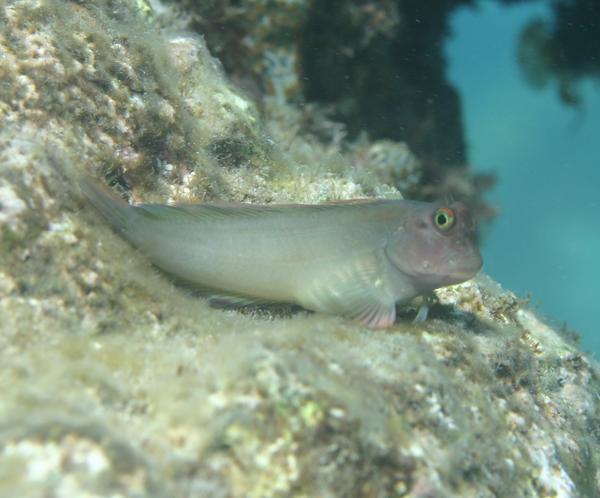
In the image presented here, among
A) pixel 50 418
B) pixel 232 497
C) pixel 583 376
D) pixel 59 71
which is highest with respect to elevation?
pixel 59 71

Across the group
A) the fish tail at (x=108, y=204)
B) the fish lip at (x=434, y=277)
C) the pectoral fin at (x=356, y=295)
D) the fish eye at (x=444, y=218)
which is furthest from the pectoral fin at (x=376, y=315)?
the fish tail at (x=108, y=204)

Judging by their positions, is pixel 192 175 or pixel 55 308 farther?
pixel 192 175

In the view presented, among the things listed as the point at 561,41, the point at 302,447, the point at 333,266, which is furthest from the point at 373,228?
the point at 561,41

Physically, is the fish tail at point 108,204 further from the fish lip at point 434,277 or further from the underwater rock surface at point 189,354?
the fish lip at point 434,277

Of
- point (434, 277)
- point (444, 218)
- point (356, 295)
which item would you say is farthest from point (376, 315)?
point (444, 218)

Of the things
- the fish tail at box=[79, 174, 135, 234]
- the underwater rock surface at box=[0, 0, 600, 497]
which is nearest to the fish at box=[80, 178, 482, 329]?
the fish tail at box=[79, 174, 135, 234]

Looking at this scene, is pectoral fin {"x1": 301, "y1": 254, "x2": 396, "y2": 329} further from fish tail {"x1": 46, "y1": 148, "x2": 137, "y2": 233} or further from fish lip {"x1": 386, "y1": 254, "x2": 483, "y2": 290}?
fish tail {"x1": 46, "y1": 148, "x2": 137, "y2": 233}

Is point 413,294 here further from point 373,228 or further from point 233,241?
point 233,241
